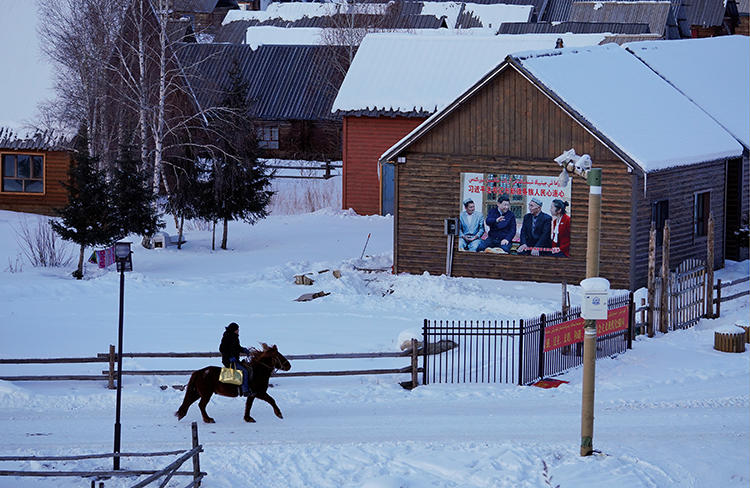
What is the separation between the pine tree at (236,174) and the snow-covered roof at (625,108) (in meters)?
5.60

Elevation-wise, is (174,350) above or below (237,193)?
below

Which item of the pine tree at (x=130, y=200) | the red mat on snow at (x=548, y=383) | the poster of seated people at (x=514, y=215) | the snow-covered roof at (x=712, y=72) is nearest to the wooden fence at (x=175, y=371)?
the red mat on snow at (x=548, y=383)

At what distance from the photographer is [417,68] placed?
1727 inches

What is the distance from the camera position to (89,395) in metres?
20.7

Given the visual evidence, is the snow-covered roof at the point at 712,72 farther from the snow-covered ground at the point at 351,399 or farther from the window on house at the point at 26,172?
the window on house at the point at 26,172

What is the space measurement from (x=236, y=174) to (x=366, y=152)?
8.81 meters

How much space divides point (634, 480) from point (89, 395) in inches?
368

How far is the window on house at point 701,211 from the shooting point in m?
33.5

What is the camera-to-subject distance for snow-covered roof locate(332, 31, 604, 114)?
140ft

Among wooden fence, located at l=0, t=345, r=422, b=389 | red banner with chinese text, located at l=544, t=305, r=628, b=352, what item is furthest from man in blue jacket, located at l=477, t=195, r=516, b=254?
wooden fence, located at l=0, t=345, r=422, b=389

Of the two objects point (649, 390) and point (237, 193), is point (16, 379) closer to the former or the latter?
point (649, 390)

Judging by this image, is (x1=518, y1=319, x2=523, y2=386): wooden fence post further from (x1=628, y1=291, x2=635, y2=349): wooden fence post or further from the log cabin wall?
the log cabin wall

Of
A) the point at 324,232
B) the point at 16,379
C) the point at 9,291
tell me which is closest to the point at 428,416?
the point at 16,379

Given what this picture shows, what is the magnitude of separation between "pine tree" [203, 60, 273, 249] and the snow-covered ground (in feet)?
10.1
